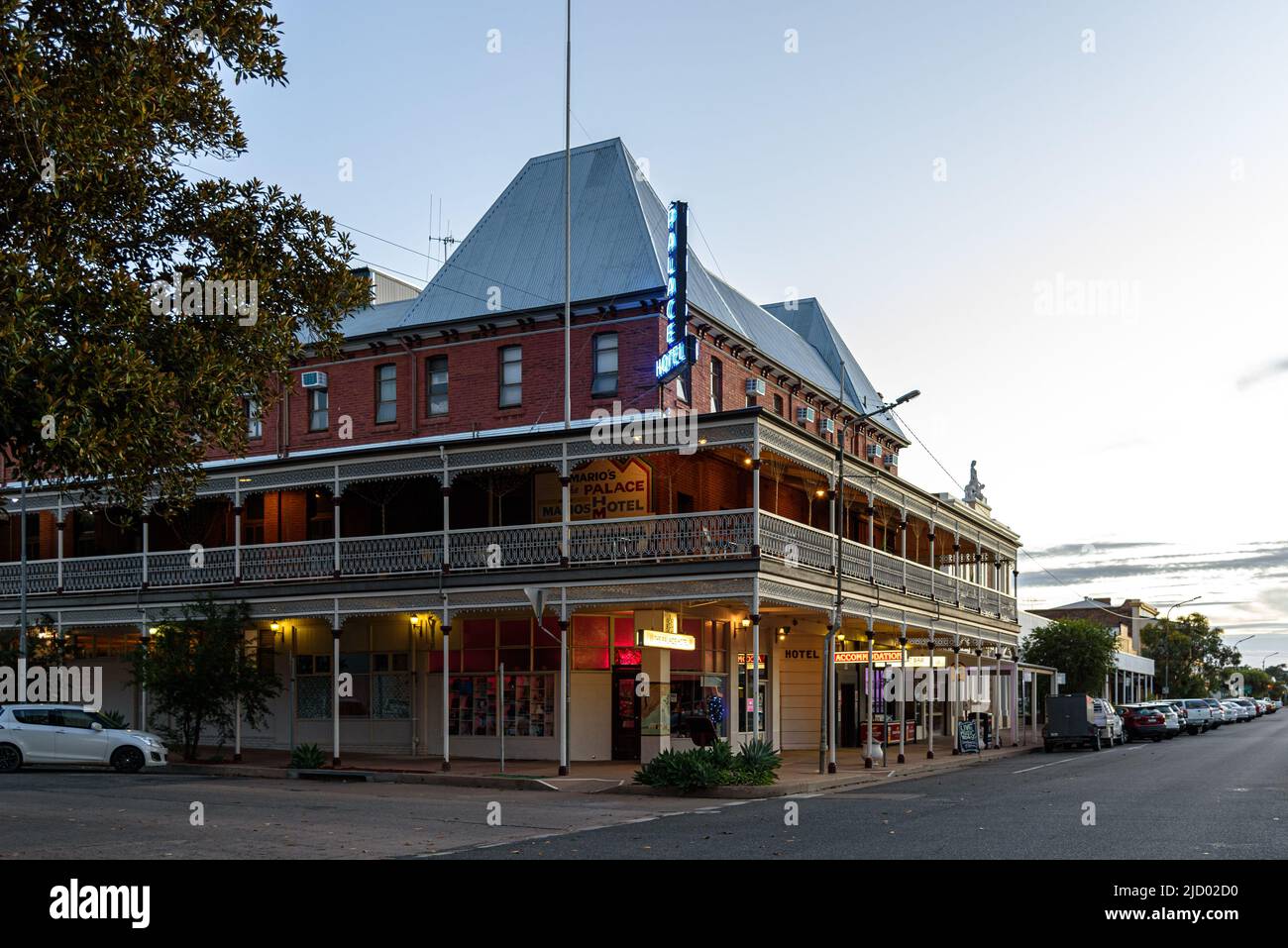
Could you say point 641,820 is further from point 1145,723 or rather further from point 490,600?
point 1145,723

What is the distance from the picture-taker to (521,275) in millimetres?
38375

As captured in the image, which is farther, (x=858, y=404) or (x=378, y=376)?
(x=858, y=404)

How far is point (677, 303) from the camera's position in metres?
32.1

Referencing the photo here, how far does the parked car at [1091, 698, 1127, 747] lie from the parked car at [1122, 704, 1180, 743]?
208 cm

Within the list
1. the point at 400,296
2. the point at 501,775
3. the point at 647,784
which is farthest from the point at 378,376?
the point at 647,784

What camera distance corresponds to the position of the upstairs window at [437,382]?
38.2 meters

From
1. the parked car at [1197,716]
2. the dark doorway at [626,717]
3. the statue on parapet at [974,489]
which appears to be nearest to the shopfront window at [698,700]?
the dark doorway at [626,717]

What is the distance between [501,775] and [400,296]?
77.7ft

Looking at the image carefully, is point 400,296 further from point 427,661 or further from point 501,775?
point 501,775

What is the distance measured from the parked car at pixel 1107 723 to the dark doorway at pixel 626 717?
1947 centimetres

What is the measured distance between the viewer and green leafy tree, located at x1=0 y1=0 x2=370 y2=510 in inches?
522

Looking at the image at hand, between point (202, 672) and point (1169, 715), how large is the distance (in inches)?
1626

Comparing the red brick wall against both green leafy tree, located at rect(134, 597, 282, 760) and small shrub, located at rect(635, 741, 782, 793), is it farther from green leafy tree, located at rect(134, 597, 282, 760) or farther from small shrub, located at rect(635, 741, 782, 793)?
small shrub, located at rect(635, 741, 782, 793)
